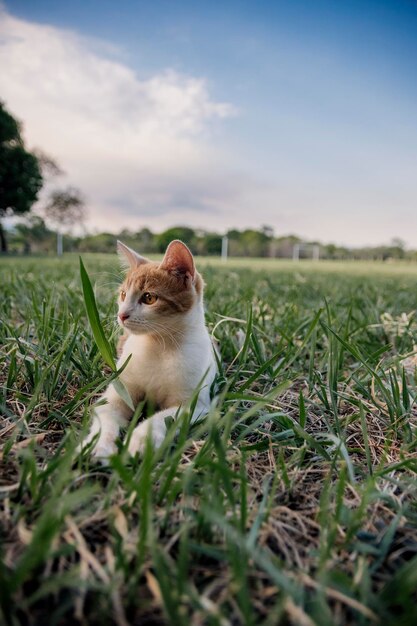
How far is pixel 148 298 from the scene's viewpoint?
146 centimetres

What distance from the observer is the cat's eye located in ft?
4.75

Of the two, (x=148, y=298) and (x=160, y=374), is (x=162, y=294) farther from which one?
(x=160, y=374)

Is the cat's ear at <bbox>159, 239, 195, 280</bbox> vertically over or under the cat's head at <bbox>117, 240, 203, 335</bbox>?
over

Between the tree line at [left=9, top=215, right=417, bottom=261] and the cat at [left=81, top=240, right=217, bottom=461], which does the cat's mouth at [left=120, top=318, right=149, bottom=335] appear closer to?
the cat at [left=81, top=240, right=217, bottom=461]

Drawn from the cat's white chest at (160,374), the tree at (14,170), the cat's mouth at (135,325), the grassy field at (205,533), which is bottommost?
the grassy field at (205,533)

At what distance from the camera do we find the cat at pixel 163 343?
1.26 meters

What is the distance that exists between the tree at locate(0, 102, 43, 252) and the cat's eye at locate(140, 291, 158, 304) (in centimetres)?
2749

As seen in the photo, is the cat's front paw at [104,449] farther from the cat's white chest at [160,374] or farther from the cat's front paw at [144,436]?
the cat's white chest at [160,374]

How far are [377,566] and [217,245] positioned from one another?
3478cm

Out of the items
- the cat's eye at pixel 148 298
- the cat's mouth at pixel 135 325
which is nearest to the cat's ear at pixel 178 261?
the cat's eye at pixel 148 298

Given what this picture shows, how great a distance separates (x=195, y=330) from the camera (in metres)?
1.42

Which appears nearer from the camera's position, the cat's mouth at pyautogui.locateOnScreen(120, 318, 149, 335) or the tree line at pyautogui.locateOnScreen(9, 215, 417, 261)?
the cat's mouth at pyautogui.locateOnScreen(120, 318, 149, 335)

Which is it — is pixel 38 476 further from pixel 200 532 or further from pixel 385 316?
→ pixel 385 316

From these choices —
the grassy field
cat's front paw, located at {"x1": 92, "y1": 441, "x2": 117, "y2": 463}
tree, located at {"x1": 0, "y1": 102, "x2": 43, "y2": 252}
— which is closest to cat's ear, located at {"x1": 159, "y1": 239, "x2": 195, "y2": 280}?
the grassy field
